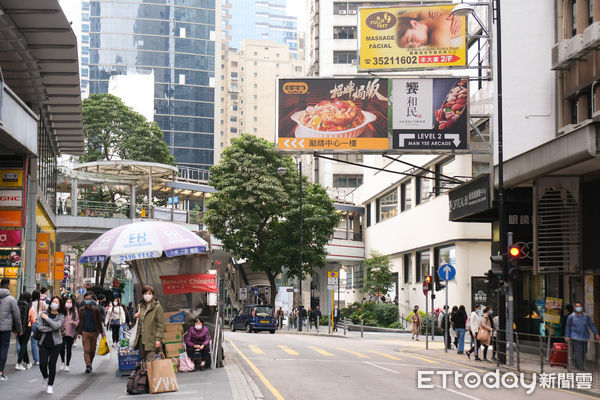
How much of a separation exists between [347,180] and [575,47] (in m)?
56.9

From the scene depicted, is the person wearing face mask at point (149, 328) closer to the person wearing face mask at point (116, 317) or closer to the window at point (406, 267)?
the person wearing face mask at point (116, 317)

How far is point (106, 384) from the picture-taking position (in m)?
15.7

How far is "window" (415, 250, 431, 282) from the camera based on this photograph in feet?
152

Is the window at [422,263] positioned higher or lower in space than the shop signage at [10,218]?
lower

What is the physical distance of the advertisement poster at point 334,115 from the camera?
88.2ft

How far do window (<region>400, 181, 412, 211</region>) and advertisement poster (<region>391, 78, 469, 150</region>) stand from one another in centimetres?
2300

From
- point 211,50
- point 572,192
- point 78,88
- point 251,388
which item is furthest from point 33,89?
point 211,50

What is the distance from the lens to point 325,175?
8112 centimetres

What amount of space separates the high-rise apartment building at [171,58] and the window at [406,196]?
3627 inches

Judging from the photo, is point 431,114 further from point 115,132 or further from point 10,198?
point 115,132

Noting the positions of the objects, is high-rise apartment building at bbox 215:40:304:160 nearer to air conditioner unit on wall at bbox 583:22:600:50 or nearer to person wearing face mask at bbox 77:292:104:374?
air conditioner unit on wall at bbox 583:22:600:50

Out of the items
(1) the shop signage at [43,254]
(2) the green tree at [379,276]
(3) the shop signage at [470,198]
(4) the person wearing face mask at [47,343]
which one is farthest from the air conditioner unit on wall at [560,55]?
(2) the green tree at [379,276]

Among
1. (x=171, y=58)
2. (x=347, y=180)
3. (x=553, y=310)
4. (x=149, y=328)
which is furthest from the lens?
(x=171, y=58)

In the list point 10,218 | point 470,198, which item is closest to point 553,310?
point 470,198
